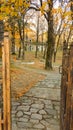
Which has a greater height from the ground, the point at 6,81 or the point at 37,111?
the point at 6,81

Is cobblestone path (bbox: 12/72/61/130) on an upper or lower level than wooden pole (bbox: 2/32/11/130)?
lower

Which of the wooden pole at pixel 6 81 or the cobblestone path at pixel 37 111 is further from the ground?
the wooden pole at pixel 6 81

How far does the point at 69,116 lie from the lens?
9.41 feet

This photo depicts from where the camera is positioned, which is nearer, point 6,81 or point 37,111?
point 6,81

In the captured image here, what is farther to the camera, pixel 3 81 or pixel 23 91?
pixel 23 91

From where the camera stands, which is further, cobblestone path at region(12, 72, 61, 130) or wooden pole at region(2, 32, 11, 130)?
cobblestone path at region(12, 72, 61, 130)

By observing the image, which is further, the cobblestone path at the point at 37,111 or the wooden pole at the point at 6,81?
the cobblestone path at the point at 37,111

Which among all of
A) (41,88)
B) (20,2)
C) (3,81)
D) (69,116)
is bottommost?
(41,88)

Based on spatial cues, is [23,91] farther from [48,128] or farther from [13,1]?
[13,1]

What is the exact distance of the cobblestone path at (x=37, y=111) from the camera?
4750 mm

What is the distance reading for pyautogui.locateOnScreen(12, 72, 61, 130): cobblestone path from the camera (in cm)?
475

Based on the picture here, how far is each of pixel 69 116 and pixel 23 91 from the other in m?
4.88

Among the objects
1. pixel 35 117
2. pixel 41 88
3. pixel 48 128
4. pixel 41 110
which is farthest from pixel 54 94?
pixel 48 128

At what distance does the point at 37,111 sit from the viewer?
18.3ft
